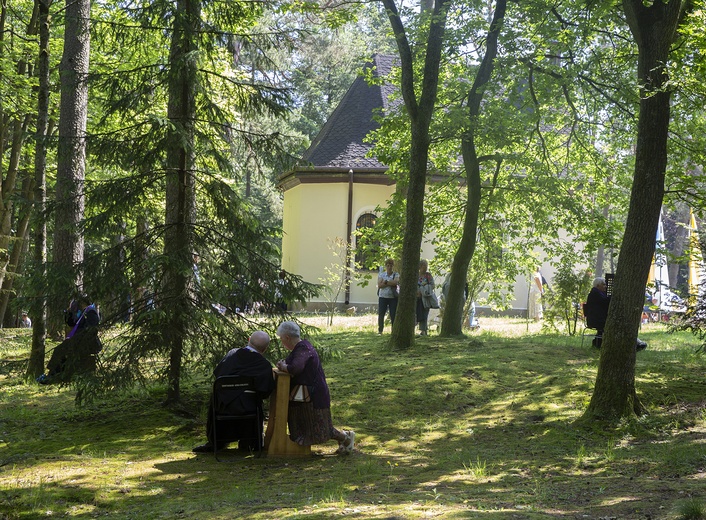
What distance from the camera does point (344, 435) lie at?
31.7 feet

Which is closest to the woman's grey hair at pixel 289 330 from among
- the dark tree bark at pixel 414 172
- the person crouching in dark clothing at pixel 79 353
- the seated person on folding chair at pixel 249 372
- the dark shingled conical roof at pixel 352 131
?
the seated person on folding chair at pixel 249 372

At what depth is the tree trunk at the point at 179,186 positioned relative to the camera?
10.5m

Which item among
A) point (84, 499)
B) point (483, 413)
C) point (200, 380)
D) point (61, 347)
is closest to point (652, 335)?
point (483, 413)

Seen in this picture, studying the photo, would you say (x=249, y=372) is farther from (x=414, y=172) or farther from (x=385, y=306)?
(x=385, y=306)

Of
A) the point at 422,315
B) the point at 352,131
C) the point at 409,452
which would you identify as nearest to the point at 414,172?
the point at 422,315

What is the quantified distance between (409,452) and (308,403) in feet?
4.61

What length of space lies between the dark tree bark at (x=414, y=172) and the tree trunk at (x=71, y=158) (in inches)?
229

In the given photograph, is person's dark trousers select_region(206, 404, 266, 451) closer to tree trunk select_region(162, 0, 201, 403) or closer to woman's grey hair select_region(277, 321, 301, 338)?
woman's grey hair select_region(277, 321, 301, 338)

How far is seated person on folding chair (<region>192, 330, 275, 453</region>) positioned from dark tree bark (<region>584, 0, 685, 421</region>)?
14.6 ft

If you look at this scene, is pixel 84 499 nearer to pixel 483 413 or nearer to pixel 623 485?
pixel 623 485

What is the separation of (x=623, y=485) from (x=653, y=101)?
514 cm

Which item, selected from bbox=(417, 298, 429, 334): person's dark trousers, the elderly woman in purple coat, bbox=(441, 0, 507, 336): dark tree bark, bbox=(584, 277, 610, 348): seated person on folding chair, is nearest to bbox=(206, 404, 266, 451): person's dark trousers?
the elderly woman in purple coat

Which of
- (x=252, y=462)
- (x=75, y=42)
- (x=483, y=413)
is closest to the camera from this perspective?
(x=252, y=462)

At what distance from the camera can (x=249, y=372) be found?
30.8 feet
